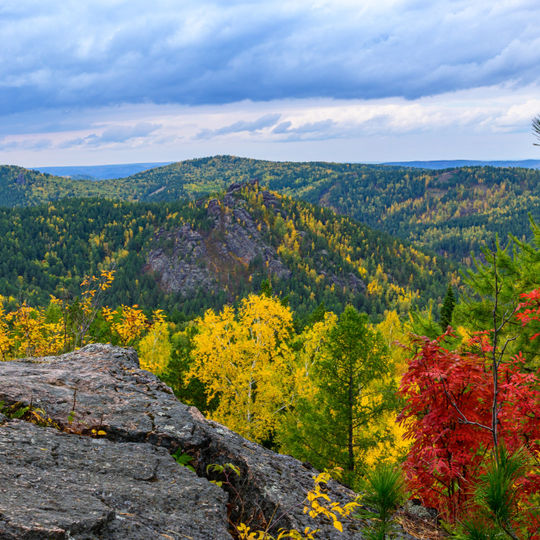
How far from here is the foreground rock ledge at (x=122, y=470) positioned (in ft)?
14.4

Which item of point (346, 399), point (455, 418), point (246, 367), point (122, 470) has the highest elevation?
point (455, 418)

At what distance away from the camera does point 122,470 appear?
574 cm

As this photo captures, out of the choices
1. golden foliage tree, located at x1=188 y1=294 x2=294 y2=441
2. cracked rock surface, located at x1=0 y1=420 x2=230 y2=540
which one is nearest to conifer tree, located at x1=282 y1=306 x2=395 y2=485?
golden foliage tree, located at x1=188 y1=294 x2=294 y2=441

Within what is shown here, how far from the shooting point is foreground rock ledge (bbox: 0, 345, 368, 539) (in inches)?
173

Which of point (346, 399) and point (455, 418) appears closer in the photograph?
point (455, 418)

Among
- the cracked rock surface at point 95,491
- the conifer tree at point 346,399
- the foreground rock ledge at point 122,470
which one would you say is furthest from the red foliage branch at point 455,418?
the conifer tree at point 346,399

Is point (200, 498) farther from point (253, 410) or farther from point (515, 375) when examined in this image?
point (253, 410)

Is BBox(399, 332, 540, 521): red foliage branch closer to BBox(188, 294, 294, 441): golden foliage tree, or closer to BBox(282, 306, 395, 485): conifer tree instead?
BBox(282, 306, 395, 485): conifer tree

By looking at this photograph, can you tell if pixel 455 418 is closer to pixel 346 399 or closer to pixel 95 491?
pixel 95 491

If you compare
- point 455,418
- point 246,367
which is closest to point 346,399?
point 246,367

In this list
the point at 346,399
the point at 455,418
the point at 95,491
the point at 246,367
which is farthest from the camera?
the point at 246,367

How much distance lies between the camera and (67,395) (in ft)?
24.8

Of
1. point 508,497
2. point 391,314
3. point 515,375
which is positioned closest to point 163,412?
point 508,497

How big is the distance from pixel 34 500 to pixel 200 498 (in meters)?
2.19
